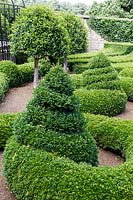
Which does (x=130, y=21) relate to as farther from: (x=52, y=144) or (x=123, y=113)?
(x=52, y=144)

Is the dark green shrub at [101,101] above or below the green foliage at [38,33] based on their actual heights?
below

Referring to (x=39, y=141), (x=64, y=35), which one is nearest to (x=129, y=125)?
(x=39, y=141)

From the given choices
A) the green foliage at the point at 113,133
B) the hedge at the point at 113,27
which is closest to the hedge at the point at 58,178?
the green foliage at the point at 113,133

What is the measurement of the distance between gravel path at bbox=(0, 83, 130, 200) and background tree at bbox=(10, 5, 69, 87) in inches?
50.3

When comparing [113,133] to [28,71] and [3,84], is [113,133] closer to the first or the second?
[3,84]

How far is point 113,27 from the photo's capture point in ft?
86.6

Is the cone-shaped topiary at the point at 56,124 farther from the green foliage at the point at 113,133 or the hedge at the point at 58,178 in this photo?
the green foliage at the point at 113,133

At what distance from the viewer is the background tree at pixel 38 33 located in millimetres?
11023

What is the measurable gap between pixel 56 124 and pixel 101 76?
469 centimetres

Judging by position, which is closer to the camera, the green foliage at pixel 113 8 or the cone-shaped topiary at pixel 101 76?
the cone-shaped topiary at pixel 101 76

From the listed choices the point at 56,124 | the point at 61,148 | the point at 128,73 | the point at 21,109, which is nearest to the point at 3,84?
the point at 21,109

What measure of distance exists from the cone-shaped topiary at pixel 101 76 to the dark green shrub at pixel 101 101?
0.74 ft

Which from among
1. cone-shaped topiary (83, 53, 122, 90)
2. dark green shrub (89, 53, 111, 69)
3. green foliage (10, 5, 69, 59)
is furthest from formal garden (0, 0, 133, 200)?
green foliage (10, 5, 69, 59)

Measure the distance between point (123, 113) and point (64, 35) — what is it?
3.07m
